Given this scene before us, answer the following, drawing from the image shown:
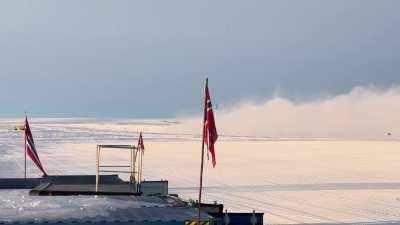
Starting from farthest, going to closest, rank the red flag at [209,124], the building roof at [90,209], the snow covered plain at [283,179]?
the snow covered plain at [283,179] → the red flag at [209,124] → the building roof at [90,209]

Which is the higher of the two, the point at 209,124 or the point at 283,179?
the point at 209,124

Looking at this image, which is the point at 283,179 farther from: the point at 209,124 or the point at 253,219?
the point at 209,124

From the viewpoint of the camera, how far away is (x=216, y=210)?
12250 mm

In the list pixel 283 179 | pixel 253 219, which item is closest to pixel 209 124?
pixel 253 219

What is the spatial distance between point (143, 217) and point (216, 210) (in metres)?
2.70

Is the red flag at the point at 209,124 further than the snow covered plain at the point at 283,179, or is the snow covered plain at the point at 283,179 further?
the snow covered plain at the point at 283,179

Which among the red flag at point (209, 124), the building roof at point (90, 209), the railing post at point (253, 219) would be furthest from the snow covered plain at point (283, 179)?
the railing post at point (253, 219)

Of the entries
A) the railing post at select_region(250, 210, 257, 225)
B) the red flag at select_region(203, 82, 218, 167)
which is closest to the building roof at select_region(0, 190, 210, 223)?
the red flag at select_region(203, 82, 218, 167)

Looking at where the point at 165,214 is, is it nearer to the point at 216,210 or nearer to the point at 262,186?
the point at 216,210

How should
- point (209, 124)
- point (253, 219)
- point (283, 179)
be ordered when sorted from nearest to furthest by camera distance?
point (209, 124), point (253, 219), point (283, 179)

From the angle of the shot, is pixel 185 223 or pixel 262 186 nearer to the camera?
pixel 185 223

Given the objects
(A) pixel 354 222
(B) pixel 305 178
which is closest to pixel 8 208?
(A) pixel 354 222

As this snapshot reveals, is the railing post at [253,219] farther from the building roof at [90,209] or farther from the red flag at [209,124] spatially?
the red flag at [209,124]

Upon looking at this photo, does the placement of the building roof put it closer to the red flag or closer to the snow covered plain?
the snow covered plain
